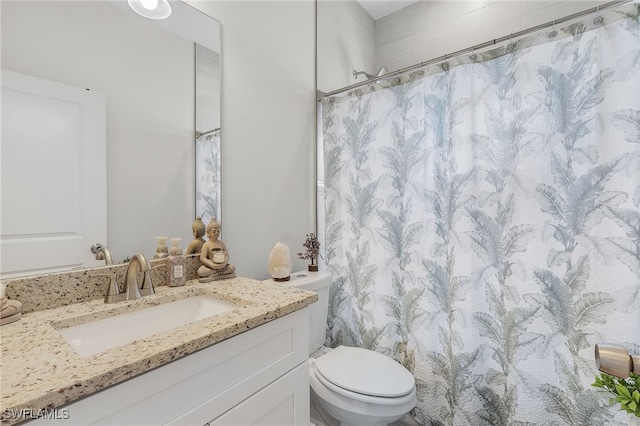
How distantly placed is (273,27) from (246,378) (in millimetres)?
1753

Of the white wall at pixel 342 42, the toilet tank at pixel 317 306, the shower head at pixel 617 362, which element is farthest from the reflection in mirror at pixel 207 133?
the shower head at pixel 617 362

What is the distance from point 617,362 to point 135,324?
3.90 feet

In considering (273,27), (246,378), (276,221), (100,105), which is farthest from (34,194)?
(273,27)

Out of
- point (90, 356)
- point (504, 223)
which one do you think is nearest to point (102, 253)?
point (90, 356)

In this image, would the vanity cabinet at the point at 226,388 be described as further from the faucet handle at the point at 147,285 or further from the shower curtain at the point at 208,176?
the shower curtain at the point at 208,176

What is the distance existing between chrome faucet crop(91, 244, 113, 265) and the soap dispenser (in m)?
0.19

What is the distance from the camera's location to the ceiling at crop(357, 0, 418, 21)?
2252mm

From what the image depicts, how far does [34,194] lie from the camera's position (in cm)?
87

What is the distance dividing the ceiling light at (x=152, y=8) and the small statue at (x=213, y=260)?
82cm

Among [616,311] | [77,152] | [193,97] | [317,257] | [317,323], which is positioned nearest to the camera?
[77,152]

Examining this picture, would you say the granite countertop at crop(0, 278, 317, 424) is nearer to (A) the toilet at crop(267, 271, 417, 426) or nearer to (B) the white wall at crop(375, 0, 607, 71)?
(A) the toilet at crop(267, 271, 417, 426)

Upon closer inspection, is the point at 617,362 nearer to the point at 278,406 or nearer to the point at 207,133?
the point at 278,406

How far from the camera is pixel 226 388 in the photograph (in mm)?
778

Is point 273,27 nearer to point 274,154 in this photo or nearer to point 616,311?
point 274,154
